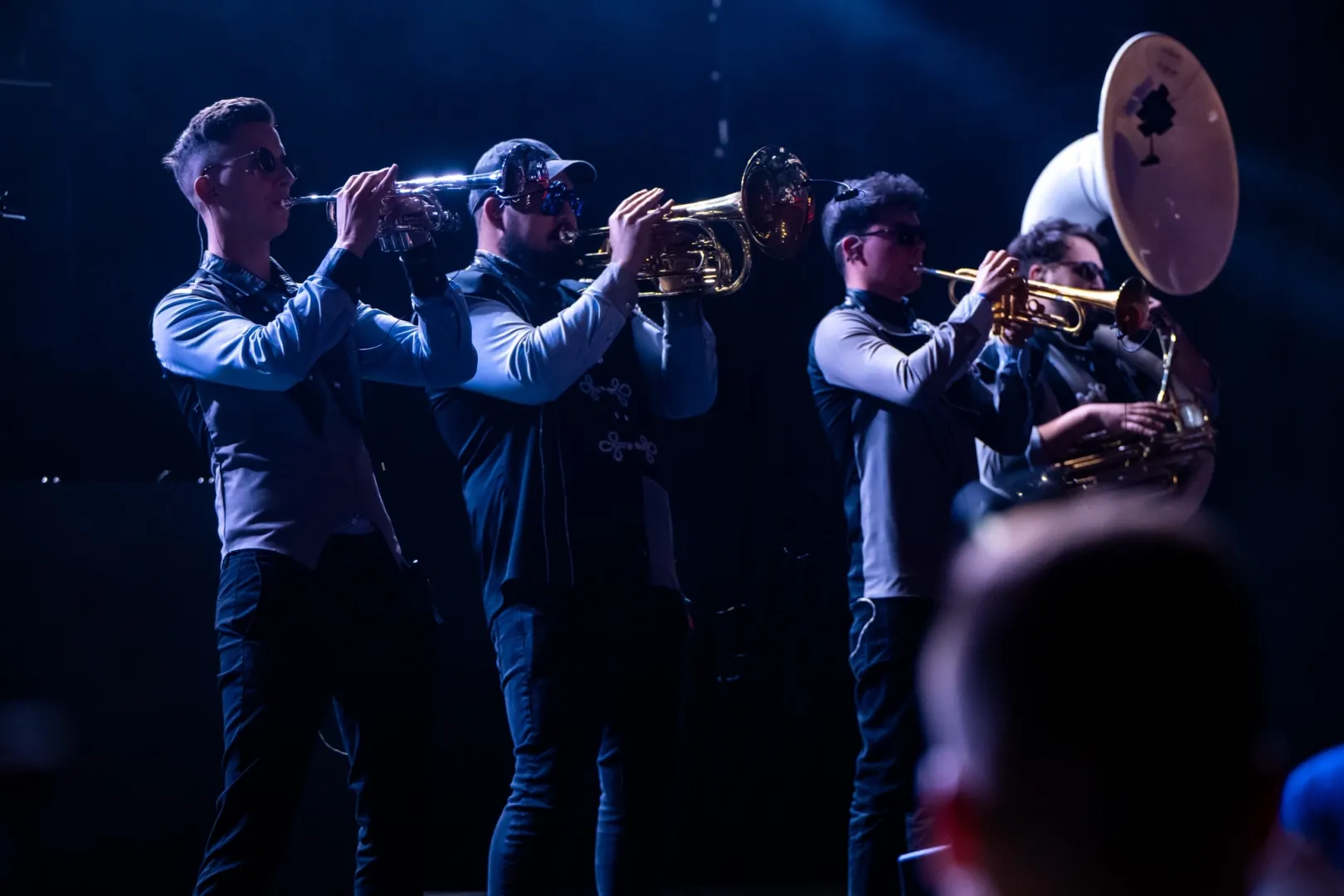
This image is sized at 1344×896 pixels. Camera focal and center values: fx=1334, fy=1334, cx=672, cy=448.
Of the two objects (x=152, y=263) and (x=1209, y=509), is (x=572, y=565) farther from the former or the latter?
(x=1209, y=509)

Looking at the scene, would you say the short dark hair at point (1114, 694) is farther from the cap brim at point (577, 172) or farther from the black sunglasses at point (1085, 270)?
the black sunglasses at point (1085, 270)

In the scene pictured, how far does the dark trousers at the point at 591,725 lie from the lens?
2.41 meters

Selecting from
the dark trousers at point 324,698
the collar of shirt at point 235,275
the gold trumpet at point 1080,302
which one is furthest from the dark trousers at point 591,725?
the gold trumpet at point 1080,302

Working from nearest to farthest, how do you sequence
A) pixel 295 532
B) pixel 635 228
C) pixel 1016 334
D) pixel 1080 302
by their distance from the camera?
pixel 295 532
pixel 635 228
pixel 1016 334
pixel 1080 302

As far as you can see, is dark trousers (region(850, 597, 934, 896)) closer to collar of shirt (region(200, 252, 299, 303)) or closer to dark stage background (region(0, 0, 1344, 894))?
dark stage background (region(0, 0, 1344, 894))

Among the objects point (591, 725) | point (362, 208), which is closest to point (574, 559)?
point (591, 725)

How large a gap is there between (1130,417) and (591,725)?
77.7 inches

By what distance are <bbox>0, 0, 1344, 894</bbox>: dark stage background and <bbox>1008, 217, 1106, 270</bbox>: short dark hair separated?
45 cm

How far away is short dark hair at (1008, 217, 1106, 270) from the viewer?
402 centimetres

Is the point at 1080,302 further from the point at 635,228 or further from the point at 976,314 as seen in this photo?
the point at 635,228

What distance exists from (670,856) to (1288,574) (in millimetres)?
2489

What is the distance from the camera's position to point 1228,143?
4.40 metres

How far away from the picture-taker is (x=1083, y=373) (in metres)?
3.91

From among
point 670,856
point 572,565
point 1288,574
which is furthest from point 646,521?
point 1288,574
